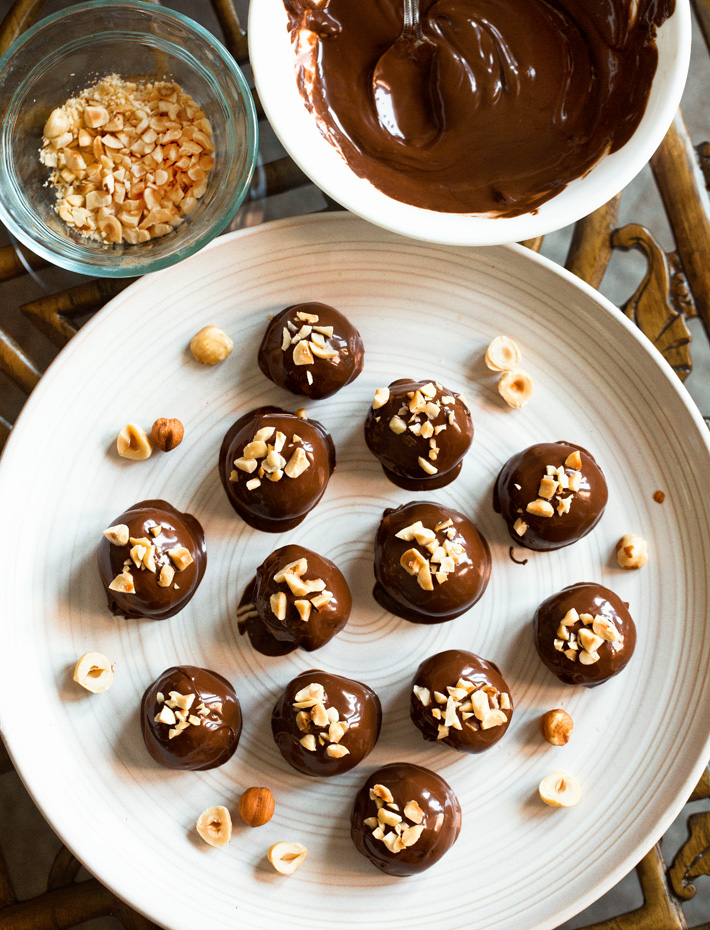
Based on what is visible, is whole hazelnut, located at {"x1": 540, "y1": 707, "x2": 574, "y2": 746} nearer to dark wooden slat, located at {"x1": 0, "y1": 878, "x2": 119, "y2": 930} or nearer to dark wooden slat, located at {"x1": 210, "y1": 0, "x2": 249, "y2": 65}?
dark wooden slat, located at {"x1": 0, "y1": 878, "x2": 119, "y2": 930}

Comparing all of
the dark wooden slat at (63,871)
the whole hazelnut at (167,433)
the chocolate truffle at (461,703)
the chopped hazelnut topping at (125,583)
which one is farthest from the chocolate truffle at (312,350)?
the dark wooden slat at (63,871)

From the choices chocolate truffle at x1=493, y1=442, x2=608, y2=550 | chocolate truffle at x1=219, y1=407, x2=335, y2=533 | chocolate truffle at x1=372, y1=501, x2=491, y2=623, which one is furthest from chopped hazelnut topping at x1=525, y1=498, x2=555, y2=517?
chocolate truffle at x1=219, y1=407, x2=335, y2=533

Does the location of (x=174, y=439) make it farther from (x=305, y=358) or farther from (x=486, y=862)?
(x=486, y=862)

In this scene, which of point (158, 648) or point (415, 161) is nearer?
point (415, 161)

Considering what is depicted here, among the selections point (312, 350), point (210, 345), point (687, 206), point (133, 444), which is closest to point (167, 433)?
point (133, 444)

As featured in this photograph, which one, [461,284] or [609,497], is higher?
[461,284]

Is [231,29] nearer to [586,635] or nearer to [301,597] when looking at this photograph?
[301,597]

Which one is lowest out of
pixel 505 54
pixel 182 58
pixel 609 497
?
pixel 609 497

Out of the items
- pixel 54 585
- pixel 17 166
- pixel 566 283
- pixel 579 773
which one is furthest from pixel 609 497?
pixel 17 166
